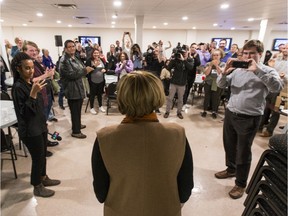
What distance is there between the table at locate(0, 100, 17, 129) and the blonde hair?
5.43 feet

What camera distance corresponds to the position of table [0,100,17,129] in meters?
1.98

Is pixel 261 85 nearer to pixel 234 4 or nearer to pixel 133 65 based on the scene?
pixel 133 65

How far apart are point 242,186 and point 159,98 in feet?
6.06

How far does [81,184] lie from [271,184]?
6.74ft

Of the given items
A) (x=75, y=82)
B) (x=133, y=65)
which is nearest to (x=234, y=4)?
(x=133, y=65)

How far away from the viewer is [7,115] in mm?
2184

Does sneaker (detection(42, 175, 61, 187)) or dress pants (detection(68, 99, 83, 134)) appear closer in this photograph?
sneaker (detection(42, 175, 61, 187))

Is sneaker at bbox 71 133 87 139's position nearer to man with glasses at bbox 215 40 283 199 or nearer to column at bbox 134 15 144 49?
man with glasses at bbox 215 40 283 199

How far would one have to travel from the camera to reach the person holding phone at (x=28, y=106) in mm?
1706

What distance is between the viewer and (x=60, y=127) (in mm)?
3787

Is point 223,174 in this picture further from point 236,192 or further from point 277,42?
point 277,42

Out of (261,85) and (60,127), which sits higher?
(261,85)

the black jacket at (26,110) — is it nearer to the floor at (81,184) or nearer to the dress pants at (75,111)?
the floor at (81,184)

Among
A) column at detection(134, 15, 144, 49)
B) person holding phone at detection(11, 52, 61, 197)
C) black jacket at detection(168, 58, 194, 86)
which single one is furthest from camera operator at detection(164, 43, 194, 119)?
column at detection(134, 15, 144, 49)
